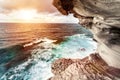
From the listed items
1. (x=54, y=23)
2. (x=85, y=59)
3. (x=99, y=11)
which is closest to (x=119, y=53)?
(x=99, y=11)

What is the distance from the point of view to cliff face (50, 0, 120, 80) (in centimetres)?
228

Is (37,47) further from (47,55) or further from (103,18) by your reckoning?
(103,18)

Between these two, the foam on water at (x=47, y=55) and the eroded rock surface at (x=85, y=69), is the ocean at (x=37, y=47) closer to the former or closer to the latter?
the foam on water at (x=47, y=55)

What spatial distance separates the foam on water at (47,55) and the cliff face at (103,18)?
0.84 meters

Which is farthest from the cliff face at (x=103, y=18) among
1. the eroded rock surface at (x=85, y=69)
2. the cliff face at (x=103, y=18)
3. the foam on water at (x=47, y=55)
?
the foam on water at (x=47, y=55)

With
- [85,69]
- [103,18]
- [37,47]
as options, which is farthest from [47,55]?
[103,18]

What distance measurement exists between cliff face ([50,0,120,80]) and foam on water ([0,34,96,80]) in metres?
0.84

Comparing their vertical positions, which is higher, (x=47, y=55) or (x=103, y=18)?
(x=103, y=18)

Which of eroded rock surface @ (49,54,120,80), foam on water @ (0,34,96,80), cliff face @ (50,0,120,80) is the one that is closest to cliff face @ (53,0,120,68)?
cliff face @ (50,0,120,80)

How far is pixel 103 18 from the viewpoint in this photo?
2.53 m

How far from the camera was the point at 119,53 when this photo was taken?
300 cm

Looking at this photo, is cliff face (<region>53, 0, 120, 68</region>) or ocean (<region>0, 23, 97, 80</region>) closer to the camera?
cliff face (<region>53, 0, 120, 68</region>)

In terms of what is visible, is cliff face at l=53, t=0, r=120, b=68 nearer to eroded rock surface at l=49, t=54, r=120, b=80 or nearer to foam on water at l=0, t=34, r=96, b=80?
eroded rock surface at l=49, t=54, r=120, b=80

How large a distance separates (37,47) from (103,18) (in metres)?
1.76
